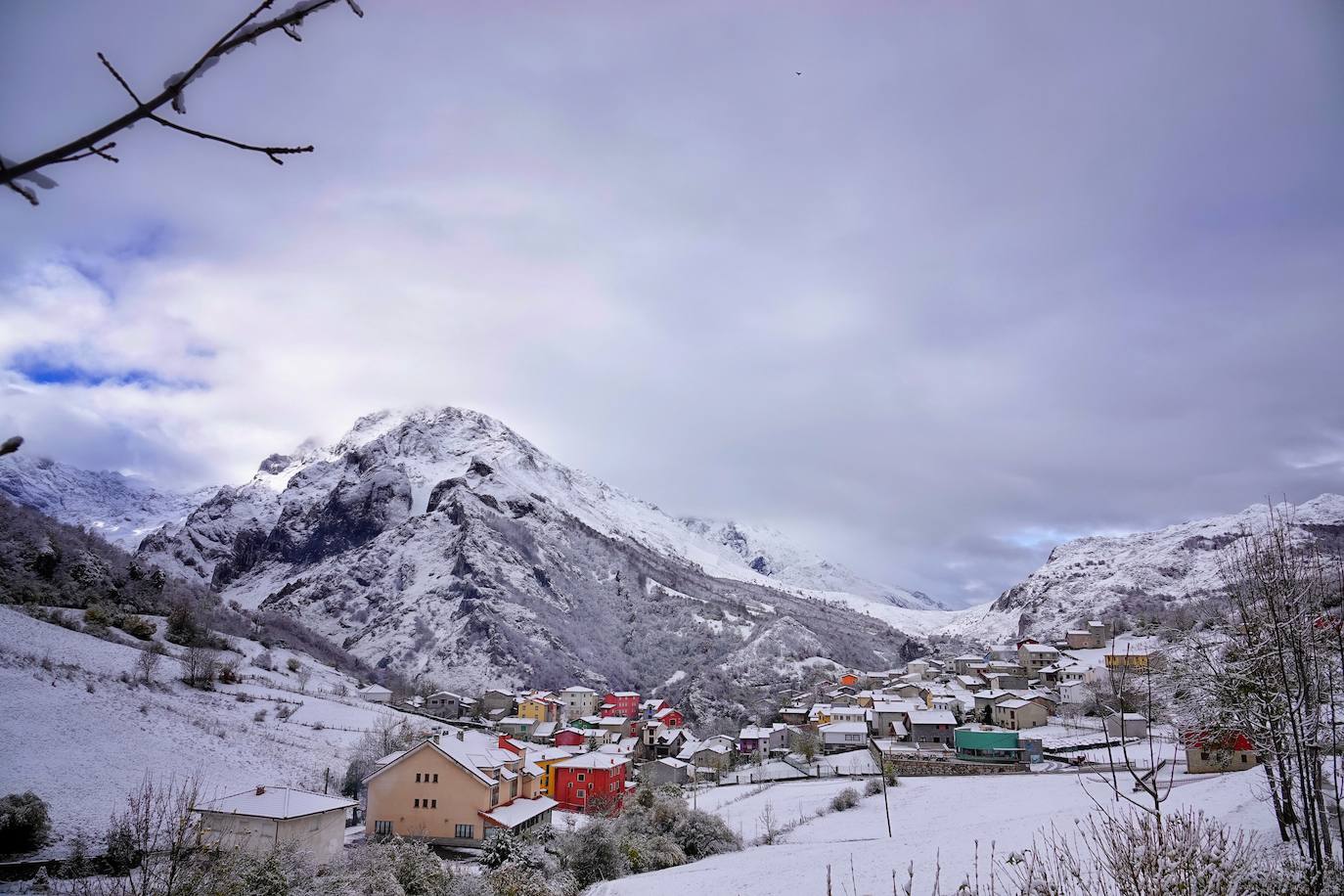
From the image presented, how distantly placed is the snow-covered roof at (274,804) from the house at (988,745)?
42.0m

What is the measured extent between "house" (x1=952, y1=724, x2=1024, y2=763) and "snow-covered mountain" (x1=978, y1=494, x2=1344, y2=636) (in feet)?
248

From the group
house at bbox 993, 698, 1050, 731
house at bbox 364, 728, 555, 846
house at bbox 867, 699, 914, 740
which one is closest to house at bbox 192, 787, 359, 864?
house at bbox 364, 728, 555, 846

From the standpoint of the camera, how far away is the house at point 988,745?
4844 centimetres

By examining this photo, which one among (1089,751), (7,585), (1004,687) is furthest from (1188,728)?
(7,585)

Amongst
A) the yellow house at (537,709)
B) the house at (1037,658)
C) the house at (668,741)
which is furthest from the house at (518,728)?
the house at (1037,658)

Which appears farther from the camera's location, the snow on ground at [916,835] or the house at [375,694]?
the house at [375,694]

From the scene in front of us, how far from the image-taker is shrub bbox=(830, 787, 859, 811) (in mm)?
38062

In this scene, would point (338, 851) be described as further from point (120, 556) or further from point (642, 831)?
point (120, 556)

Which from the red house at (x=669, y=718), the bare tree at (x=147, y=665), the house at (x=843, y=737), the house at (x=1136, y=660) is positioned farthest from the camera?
the red house at (x=669, y=718)

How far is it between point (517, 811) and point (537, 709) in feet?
134

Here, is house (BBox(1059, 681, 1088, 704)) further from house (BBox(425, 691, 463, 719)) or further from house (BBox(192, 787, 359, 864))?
house (BBox(192, 787, 359, 864))

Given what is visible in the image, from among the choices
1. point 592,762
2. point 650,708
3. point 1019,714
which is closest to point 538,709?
point 650,708

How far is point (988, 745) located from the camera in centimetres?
4966

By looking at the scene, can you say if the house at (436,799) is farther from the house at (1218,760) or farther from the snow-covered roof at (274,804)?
the house at (1218,760)
